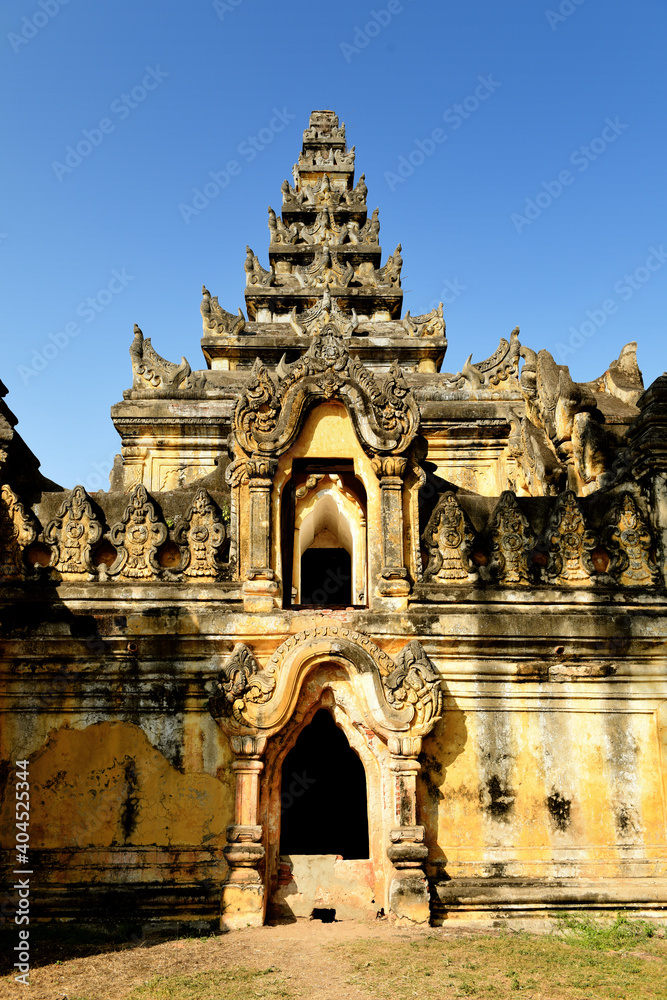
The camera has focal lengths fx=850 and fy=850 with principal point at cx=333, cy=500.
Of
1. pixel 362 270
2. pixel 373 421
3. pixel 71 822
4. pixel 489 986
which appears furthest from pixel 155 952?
pixel 362 270

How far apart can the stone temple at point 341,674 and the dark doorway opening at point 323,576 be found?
4.60 metres

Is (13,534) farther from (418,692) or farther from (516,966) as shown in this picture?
(516,966)

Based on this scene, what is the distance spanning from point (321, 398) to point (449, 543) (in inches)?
103

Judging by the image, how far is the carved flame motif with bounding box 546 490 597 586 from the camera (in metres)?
11.3

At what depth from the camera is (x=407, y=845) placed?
9805mm

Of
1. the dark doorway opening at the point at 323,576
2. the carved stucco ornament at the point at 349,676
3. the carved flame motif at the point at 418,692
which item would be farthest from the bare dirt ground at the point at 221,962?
the dark doorway opening at the point at 323,576

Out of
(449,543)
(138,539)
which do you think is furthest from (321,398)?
(138,539)

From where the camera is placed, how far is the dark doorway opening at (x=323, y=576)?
678 inches

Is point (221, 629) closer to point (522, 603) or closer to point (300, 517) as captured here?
point (300, 517)

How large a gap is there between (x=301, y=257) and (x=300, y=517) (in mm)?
14095

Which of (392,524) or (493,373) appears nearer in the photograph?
(392,524)

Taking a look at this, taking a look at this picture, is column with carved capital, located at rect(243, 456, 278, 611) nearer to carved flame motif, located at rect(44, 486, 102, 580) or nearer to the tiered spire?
carved flame motif, located at rect(44, 486, 102, 580)

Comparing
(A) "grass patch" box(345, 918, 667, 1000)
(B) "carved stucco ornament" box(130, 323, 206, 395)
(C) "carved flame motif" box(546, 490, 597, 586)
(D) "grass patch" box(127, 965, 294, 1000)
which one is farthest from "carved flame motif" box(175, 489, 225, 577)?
(B) "carved stucco ornament" box(130, 323, 206, 395)

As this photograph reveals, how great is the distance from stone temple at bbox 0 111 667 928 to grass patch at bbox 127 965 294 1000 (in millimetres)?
1394
